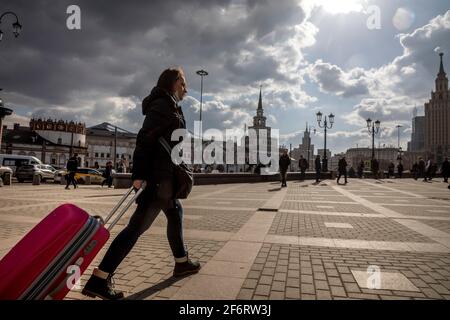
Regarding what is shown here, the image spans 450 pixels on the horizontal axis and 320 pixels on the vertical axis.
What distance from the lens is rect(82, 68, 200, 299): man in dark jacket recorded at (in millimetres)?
2590

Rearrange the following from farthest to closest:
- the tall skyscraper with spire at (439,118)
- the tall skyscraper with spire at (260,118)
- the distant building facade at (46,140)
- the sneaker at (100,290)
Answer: the tall skyscraper with spire at (260,118), the tall skyscraper with spire at (439,118), the distant building facade at (46,140), the sneaker at (100,290)

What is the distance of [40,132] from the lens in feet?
293

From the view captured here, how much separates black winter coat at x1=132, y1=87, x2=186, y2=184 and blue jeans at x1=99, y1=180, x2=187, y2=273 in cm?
14

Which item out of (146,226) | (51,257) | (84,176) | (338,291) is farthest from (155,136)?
(84,176)

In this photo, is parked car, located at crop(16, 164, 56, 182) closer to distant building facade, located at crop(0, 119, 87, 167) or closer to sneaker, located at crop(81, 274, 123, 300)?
sneaker, located at crop(81, 274, 123, 300)

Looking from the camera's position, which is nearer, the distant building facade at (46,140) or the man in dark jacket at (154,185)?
the man in dark jacket at (154,185)

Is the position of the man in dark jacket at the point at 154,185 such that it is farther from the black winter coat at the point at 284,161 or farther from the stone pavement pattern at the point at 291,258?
the black winter coat at the point at 284,161

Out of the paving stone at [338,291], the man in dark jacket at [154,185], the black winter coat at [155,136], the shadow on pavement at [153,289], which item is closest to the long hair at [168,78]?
the man in dark jacket at [154,185]

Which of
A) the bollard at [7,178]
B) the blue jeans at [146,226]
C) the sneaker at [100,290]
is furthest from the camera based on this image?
the bollard at [7,178]

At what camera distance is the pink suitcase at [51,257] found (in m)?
1.97
